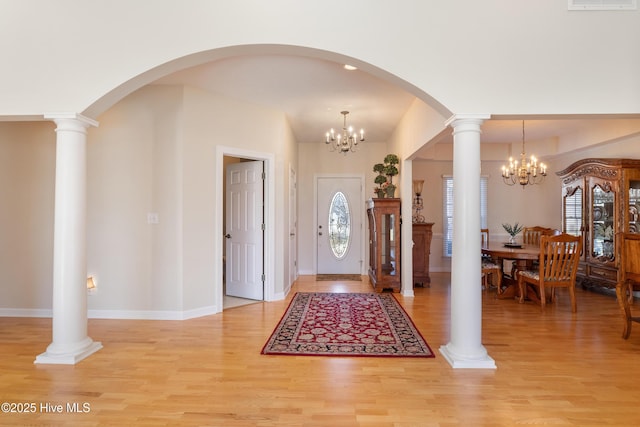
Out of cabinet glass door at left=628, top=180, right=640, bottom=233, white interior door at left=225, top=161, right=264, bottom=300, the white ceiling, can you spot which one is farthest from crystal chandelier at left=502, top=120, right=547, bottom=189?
white interior door at left=225, top=161, right=264, bottom=300

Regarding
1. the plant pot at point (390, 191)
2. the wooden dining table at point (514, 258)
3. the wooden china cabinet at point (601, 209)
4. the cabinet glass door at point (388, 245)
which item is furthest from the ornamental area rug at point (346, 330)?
the wooden china cabinet at point (601, 209)

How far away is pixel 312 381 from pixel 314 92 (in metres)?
3.27

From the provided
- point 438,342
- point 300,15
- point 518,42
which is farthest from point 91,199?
point 518,42

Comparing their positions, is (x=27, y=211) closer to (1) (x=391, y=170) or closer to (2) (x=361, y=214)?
(1) (x=391, y=170)

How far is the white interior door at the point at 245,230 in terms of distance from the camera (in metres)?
5.29

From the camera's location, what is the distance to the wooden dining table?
16.4 feet

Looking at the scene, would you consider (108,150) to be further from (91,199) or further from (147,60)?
(147,60)

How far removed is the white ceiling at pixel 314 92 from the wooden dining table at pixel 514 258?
1839 mm

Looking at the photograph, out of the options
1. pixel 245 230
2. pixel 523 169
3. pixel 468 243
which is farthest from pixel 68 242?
pixel 523 169

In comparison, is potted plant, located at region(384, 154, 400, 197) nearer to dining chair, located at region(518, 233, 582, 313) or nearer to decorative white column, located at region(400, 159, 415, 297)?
decorative white column, located at region(400, 159, 415, 297)

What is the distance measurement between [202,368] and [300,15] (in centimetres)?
287

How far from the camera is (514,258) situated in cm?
504

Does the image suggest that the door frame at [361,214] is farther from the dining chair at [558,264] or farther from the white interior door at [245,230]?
the dining chair at [558,264]

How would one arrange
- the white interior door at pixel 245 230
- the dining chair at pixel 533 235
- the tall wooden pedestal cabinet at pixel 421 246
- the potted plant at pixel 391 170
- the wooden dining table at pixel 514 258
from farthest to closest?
the dining chair at pixel 533 235, the tall wooden pedestal cabinet at pixel 421 246, the potted plant at pixel 391 170, the white interior door at pixel 245 230, the wooden dining table at pixel 514 258
